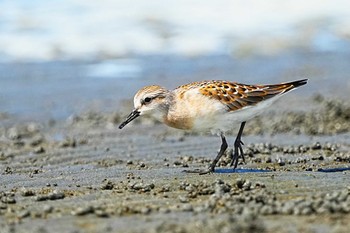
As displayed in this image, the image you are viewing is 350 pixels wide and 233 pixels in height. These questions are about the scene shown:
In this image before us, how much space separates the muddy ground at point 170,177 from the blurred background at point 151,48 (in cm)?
221

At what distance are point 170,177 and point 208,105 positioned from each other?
96cm

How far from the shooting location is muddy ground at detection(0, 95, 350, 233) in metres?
5.95

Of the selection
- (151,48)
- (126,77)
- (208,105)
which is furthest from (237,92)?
(151,48)

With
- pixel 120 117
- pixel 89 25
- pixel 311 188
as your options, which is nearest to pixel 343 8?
pixel 89 25

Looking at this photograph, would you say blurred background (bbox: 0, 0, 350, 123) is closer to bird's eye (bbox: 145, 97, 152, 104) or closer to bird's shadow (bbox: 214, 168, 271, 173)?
bird's eye (bbox: 145, 97, 152, 104)

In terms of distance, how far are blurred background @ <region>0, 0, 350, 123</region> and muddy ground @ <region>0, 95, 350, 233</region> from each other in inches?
87.0

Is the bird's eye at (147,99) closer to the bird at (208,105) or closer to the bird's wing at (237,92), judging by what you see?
the bird at (208,105)

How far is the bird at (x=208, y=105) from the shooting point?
8.75 m

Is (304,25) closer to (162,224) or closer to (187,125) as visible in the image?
(187,125)

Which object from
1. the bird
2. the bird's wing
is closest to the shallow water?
the bird's wing

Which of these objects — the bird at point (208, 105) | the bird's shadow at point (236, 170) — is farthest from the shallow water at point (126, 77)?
the bird's shadow at point (236, 170)

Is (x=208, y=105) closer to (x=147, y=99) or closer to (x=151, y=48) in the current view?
(x=147, y=99)

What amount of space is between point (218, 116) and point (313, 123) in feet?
11.6

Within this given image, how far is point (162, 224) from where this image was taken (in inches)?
224
